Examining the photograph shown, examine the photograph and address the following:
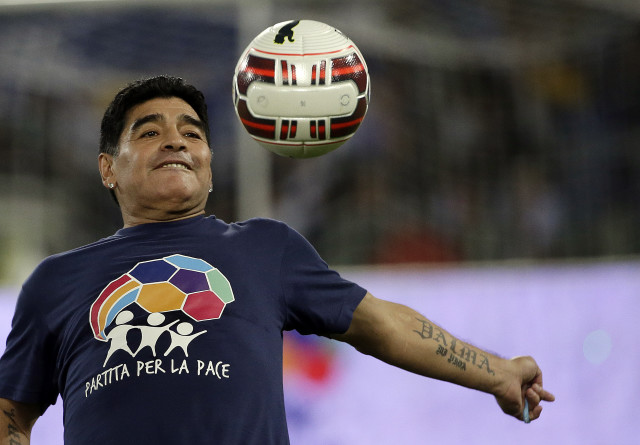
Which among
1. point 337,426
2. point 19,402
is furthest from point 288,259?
point 337,426

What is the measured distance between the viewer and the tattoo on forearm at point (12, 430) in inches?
116

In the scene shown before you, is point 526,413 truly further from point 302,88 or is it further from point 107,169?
point 107,169

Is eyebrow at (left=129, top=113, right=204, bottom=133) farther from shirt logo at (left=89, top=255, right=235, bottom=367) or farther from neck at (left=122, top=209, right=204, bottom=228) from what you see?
shirt logo at (left=89, top=255, right=235, bottom=367)

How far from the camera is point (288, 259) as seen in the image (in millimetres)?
3010

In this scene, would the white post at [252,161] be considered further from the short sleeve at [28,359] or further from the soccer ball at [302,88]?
the short sleeve at [28,359]

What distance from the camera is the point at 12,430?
296cm

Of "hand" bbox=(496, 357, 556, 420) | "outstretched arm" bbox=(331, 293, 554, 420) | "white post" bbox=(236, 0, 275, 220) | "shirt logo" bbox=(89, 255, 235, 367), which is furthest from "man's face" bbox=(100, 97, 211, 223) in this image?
"white post" bbox=(236, 0, 275, 220)

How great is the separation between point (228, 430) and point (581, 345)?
321cm

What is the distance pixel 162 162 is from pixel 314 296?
2.37ft

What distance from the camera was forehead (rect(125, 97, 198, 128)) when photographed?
3307 millimetres

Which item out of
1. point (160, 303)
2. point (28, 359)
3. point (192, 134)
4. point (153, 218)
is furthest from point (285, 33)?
point (28, 359)

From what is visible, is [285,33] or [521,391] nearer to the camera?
[521,391]

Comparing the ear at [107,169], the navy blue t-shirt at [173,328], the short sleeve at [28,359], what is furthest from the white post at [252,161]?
the short sleeve at [28,359]

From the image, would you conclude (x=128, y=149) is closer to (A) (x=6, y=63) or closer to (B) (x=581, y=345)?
(B) (x=581, y=345)
